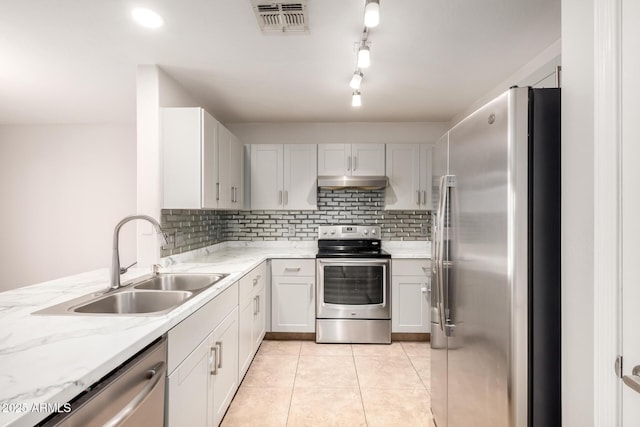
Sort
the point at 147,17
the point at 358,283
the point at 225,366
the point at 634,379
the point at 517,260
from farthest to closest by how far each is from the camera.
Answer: the point at 358,283 → the point at 225,366 → the point at 147,17 → the point at 517,260 → the point at 634,379

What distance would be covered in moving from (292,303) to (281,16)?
2.55 m

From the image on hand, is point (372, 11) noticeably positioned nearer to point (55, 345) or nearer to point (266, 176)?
point (55, 345)

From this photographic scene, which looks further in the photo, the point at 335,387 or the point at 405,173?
the point at 405,173

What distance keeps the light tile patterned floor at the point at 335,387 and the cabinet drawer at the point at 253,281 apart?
0.66m

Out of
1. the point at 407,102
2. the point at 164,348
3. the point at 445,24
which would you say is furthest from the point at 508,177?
the point at 407,102

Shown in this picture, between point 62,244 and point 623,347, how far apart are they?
17.4 ft

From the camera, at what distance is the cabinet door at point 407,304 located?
320cm

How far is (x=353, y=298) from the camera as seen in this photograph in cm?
319

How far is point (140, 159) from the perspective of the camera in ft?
7.68

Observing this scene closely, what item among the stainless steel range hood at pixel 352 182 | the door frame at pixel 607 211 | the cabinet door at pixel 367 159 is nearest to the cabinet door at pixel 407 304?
the stainless steel range hood at pixel 352 182

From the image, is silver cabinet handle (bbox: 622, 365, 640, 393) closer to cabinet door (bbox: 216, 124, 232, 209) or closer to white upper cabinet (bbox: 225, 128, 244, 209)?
cabinet door (bbox: 216, 124, 232, 209)

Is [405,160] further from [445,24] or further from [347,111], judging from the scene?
[445,24]

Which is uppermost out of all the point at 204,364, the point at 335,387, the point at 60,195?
the point at 60,195

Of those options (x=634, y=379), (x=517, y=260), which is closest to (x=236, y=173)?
(x=517, y=260)
